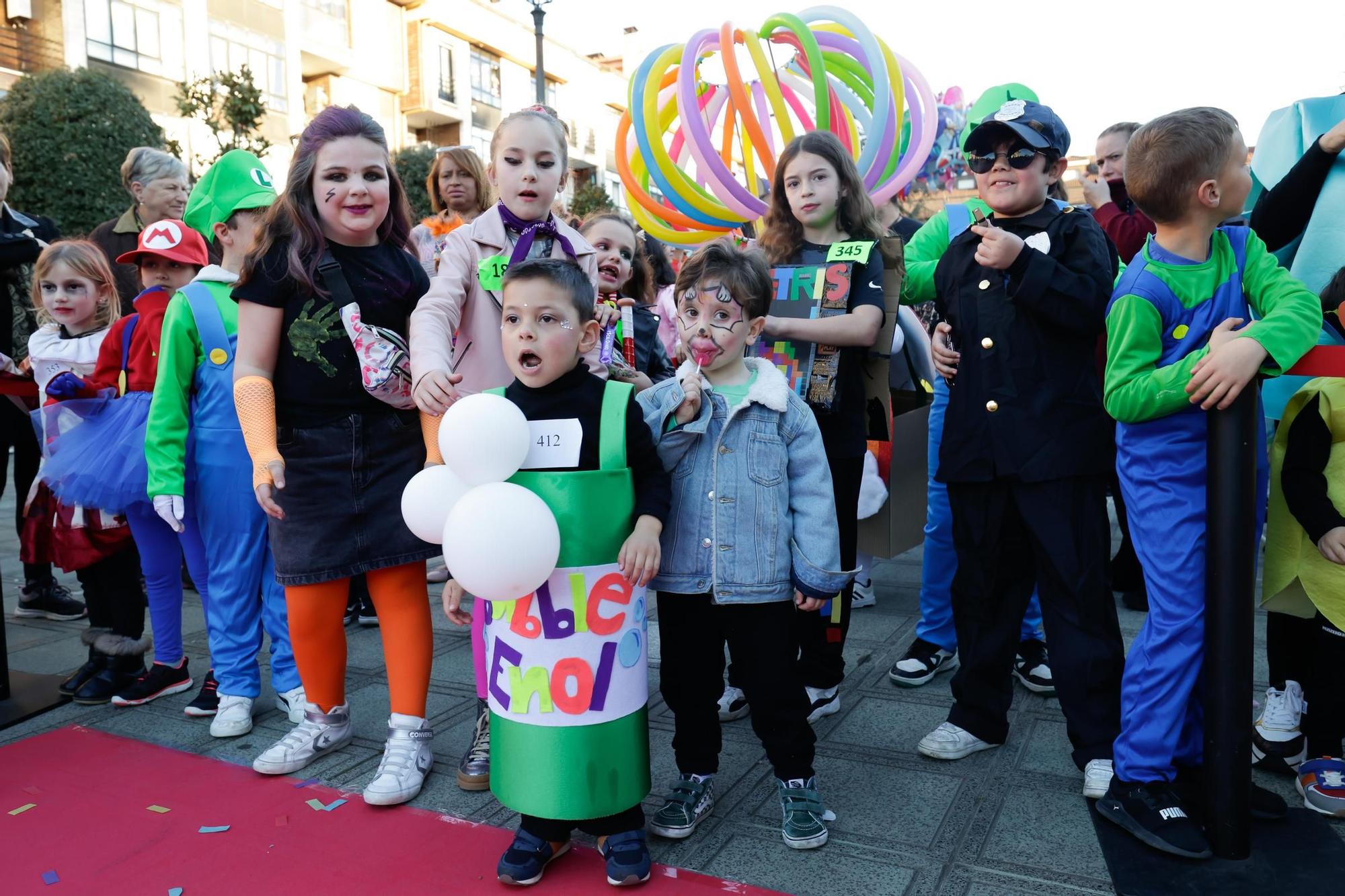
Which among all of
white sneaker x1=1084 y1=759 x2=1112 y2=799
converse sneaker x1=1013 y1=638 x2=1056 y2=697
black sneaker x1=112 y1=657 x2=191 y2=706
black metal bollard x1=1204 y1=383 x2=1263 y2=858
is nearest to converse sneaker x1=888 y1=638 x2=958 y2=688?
converse sneaker x1=1013 y1=638 x2=1056 y2=697

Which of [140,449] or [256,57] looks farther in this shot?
[256,57]

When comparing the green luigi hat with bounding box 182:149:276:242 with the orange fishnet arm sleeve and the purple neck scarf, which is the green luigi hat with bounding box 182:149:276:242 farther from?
the purple neck scarf

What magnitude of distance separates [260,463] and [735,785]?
1.63 metres

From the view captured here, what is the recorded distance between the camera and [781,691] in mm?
2393

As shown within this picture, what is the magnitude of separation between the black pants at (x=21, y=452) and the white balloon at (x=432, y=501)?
3.17 m

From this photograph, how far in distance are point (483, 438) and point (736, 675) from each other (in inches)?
40.2

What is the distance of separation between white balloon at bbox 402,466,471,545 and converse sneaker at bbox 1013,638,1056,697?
211 centimetres

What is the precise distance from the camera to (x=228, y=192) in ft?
10.7

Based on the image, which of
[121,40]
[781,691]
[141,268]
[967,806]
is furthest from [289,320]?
[121,40]

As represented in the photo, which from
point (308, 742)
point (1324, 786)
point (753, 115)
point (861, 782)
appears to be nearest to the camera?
point (1324, 786)

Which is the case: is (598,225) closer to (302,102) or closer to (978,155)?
(978,155)

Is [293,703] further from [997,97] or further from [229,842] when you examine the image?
[997,97]

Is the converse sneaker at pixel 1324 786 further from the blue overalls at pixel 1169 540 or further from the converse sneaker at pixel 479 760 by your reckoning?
the converse sneaker at pixel 479 760

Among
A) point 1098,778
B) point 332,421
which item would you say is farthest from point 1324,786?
point 332,421
